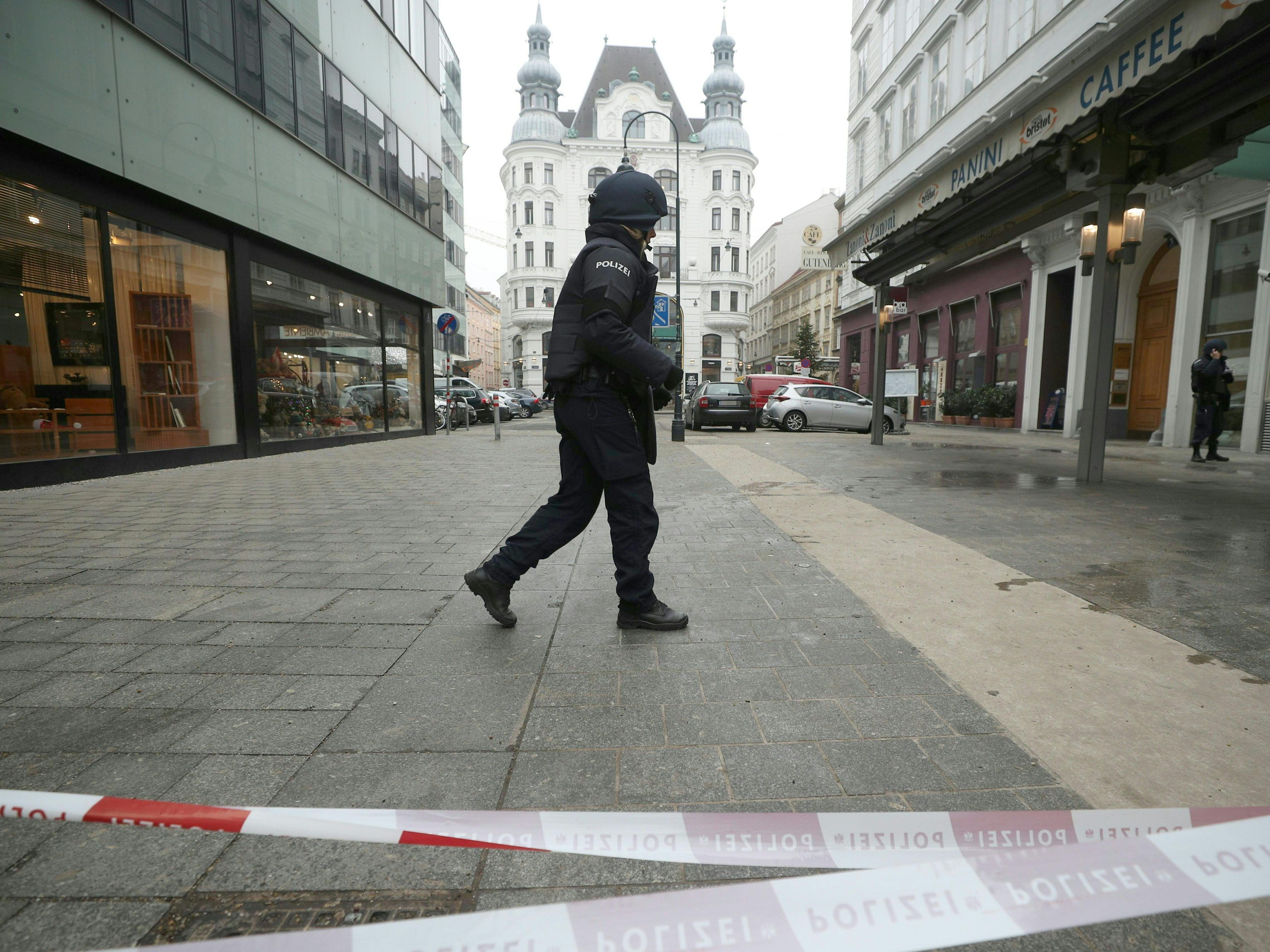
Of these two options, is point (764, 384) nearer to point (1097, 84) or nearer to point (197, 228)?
point (1097, 84)

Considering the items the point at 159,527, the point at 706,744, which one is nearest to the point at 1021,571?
the point at 706,744

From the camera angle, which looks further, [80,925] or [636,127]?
[636,127]

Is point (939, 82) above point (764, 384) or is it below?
above

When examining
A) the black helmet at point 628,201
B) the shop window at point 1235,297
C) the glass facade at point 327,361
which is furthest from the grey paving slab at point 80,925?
the shop window at point 1235,297

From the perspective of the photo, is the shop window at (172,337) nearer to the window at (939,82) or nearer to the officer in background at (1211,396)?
the officer in background at (1211,396)

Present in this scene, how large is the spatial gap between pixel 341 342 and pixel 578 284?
13.6 m

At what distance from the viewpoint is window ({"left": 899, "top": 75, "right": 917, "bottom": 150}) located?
78.6 ft

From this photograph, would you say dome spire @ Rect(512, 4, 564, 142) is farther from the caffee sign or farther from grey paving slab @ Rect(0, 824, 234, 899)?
grey paving slab @ Rect(0, 824, 234, 899)

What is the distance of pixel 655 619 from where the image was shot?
3184 mm

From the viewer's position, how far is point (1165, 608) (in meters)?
3.45

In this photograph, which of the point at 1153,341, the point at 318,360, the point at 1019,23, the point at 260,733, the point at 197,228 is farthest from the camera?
the point at 1019,23

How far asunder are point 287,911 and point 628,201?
281 cm

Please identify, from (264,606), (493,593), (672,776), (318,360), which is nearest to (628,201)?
(493,593)

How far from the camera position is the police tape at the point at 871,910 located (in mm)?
1268
